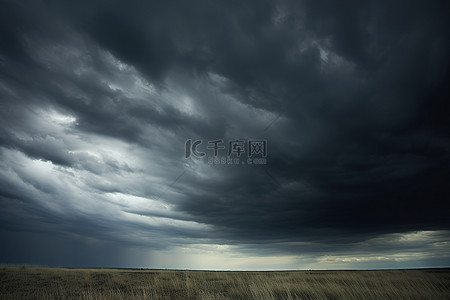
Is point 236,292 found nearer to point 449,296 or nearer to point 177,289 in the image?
point 177,289

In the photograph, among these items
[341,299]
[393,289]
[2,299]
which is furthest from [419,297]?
[2,299]

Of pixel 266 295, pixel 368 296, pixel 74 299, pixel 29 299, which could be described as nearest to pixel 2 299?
pixel 29 299

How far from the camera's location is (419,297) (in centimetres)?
1354

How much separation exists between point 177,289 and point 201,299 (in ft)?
17.8

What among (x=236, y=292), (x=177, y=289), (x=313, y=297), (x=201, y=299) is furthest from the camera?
(x=177, y=289)

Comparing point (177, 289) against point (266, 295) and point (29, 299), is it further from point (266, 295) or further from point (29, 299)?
point (29, 299)

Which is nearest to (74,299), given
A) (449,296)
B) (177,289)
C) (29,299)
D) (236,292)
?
(29,299)

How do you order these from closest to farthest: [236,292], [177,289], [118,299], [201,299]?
[118,299]
[201,299]
[236,292]
[177,289]

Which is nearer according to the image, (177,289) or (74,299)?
(74,299)

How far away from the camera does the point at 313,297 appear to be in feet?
49.0

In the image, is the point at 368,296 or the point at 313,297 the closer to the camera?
the point at 368,296

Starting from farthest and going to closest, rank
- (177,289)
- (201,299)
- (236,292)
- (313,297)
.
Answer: (177,289) < (236,292) < (313,297) < (201,299)

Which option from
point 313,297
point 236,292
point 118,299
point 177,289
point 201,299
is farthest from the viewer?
point 177,289

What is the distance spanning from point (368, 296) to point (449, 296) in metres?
4.73
